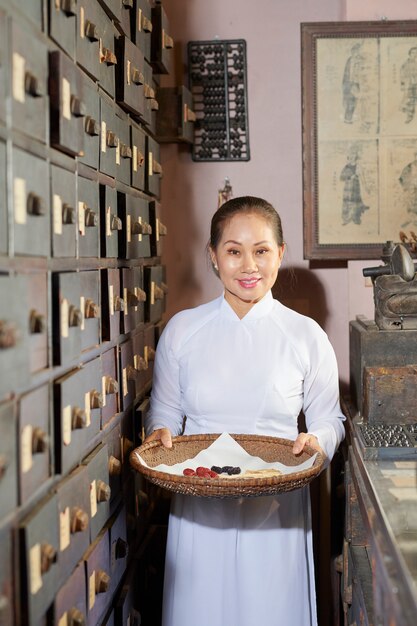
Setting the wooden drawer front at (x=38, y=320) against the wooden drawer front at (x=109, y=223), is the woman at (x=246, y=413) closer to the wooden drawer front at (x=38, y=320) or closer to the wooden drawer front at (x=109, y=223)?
the wooden drawer front at (x=109, y=223)

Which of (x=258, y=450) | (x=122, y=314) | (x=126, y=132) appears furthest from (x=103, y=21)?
(x=258, y=450)

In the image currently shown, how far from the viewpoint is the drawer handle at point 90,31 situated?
2.13 m

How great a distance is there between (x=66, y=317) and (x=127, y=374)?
884mm

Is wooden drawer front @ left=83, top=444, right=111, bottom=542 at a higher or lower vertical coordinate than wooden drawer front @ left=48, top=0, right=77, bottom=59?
lower

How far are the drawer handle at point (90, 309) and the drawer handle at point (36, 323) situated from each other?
393 millimetres

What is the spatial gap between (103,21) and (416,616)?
1.83 meters

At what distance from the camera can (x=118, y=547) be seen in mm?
2557

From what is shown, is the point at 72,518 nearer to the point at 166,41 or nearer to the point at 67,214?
the point at 67,214

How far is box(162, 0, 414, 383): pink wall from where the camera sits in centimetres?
385

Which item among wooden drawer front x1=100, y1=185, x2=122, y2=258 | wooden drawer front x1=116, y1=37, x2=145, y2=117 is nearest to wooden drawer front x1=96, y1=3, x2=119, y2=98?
wooden drawer front x1=116, y1=37, x2=145, y2=117

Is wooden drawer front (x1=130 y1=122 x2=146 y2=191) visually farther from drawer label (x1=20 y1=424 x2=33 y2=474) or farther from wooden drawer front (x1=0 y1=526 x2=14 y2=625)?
wooden drawer front (x1=0 y1=526 x2=14 y2=625)

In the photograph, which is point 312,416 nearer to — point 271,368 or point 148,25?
point 271,368

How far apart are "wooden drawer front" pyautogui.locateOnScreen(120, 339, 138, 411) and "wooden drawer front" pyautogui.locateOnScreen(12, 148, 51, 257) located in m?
0.94

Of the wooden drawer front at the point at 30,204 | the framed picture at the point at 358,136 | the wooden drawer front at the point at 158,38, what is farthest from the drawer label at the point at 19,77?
the framed picture at the point at 358,136
